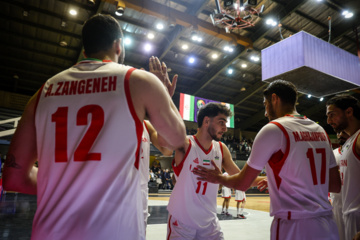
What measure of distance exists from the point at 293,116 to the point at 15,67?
61.0 ft

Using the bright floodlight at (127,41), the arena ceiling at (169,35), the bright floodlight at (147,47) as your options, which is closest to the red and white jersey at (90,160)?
the arena ceiling at (169,35)

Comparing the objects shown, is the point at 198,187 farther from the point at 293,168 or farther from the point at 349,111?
the point at 349,111

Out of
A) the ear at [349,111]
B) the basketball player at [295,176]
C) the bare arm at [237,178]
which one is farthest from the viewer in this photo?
the ear at [349,111]

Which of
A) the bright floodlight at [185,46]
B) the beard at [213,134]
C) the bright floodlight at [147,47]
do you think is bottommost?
the beard at [213,134]

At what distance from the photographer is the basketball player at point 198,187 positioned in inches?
95.9

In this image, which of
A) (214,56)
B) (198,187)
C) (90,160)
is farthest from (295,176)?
(214,56)

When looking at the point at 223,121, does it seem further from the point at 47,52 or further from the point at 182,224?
the point at 47,52

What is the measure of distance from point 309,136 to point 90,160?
1667 mm

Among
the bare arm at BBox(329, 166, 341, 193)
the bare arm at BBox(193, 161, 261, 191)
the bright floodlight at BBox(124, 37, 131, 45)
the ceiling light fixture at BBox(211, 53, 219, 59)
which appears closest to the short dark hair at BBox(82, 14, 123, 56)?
the bare arm at BBox(193, 161, 261, 191)

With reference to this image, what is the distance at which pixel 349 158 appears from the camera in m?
2.65

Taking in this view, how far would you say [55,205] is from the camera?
40.5 inches

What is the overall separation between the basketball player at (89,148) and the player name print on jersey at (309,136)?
1.11 meters

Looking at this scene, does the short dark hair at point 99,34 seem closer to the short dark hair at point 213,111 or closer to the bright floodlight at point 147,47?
the short dark hair at point 213,111

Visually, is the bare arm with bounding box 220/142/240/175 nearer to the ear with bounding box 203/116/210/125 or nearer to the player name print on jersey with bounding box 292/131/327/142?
the ear with bounding box 203/116/210/125
